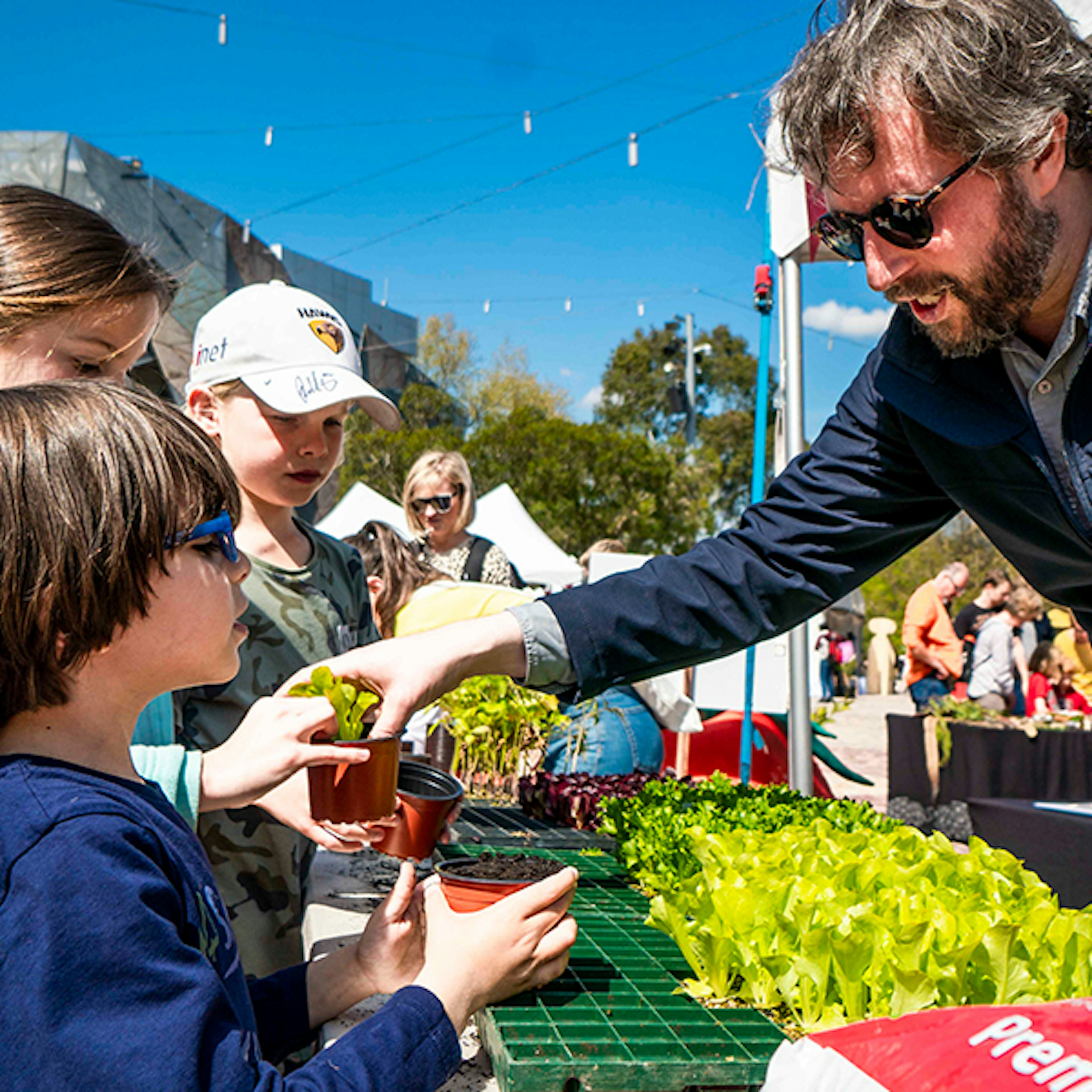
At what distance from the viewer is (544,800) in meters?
2.77

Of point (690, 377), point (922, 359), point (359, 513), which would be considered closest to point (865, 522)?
point (922, 359)

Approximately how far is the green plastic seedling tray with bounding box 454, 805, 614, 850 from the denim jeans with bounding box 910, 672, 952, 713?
26.3 ft

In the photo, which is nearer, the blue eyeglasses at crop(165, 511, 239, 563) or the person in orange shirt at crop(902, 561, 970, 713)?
the blue eyeglasses at crop(165, 511, 239, 563)

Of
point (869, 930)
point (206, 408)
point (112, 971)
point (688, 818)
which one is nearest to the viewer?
point (112, 971)

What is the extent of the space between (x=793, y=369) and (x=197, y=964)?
13.8 feet

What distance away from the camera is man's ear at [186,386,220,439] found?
2455mm

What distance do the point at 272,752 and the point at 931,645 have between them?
30.2 ft

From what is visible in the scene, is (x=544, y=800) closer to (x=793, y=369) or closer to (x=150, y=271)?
(x=150, y=271)

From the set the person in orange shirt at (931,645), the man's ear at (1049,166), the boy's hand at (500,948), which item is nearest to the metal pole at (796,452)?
the man's ear at (1049,166)

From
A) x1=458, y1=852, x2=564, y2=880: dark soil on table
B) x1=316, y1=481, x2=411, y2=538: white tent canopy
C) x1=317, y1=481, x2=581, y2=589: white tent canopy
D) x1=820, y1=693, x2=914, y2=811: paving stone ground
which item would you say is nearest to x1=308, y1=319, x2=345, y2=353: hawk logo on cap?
x1=458, y1=852, x2=564, y2=880: dark soil on table

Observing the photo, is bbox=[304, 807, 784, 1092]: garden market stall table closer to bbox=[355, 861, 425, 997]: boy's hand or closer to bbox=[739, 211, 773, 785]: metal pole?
bbox=[355, 861, 425, 997]: boy's hand

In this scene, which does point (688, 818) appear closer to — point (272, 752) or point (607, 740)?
point (272, 752)

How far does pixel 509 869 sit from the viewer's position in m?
1.43

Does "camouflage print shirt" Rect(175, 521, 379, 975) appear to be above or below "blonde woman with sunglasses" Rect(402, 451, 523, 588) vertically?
below
